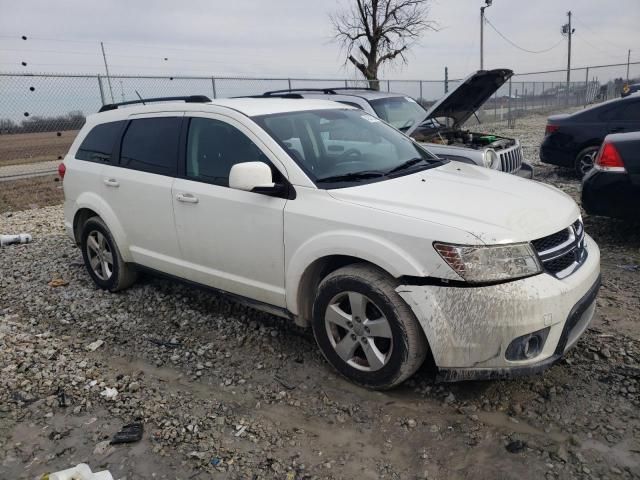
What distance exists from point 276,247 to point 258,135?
79cm

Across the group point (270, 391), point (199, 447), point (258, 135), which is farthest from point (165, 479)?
point (258, 135)

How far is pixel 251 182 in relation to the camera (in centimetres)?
327

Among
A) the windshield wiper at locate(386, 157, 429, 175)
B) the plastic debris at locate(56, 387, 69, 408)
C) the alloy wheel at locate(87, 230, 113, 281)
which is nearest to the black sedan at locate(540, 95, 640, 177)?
the windshield wiper at locate(386, 157, 429, 175)

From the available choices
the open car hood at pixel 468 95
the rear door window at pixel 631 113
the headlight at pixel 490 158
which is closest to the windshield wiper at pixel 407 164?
the headlight at pixel 490 158

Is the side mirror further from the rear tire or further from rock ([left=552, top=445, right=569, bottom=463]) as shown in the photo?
the rear tire

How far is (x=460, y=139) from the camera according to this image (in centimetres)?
770

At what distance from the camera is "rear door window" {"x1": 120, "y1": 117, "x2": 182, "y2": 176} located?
4160mm

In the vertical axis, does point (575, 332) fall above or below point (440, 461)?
above

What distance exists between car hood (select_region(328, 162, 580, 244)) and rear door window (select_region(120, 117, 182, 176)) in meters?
1.58

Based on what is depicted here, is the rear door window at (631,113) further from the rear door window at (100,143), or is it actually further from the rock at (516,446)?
the rear door window at (100,143)

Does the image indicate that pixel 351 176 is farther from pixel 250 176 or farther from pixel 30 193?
pixel 30 193

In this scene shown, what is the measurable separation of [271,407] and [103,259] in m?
2.64

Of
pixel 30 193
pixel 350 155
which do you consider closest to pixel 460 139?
pixel 350 155

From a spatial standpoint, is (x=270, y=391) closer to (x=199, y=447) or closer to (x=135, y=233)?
(x=199, y=447)
